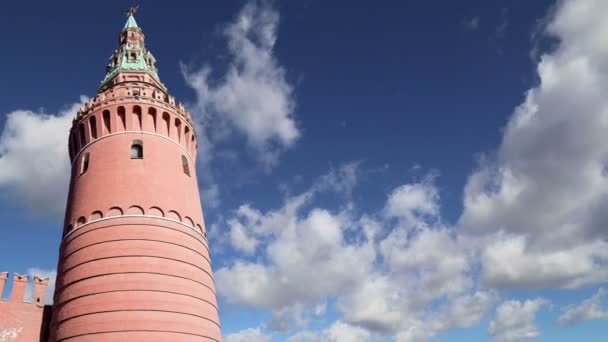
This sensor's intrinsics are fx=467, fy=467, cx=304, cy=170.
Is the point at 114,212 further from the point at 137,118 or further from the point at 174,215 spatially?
the point at 137,118

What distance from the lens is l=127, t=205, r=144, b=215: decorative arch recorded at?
58.6ft

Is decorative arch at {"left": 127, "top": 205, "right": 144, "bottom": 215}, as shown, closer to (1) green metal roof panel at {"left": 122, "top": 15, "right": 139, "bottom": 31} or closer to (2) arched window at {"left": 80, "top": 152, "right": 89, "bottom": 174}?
(2) arched window at {"left": 80, "top": 152, "right": 89, "bottom": 174}

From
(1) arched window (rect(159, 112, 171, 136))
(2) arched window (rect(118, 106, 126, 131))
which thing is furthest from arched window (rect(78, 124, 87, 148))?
(1) arched window (rect(159, 112, 171, 136))

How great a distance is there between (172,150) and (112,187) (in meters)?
3.27

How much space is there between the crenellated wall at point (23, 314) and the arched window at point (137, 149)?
6276 mm

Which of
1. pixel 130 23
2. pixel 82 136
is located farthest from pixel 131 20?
pixel 82 136

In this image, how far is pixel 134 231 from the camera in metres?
17.4

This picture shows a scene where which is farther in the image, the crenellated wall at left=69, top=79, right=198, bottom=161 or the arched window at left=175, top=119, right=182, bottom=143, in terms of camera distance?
the arched window at left=175, top=119, right=182, bottom=143

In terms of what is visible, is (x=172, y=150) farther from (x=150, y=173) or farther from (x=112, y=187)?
(x=112, y=187)

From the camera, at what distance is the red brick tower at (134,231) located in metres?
15.8

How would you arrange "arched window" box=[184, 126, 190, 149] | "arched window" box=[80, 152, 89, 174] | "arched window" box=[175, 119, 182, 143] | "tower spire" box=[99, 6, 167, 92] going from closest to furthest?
"arched window" box=[80, 152, 89, 174], "arched window" box=[175, 119, 182, 143], "arched window" box=[184, 126, 190, 149], "tower spire" box=[99, 6, 167, 92]

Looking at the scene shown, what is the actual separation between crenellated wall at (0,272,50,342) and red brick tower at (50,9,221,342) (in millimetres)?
1463

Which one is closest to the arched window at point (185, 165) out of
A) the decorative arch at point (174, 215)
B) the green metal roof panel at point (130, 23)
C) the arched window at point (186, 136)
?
the arched window at point (186, 136)

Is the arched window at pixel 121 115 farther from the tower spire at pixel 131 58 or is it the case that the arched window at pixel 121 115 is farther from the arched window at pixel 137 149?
the tower spire at pixel 131 58
